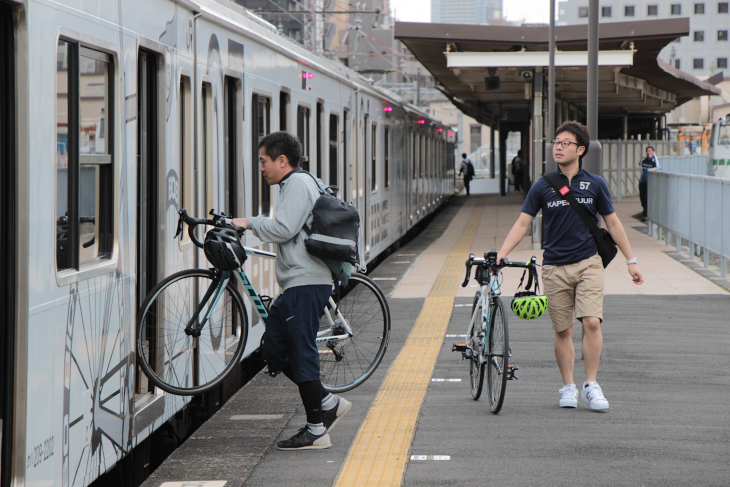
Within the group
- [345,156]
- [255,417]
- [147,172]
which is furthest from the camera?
[345,156]

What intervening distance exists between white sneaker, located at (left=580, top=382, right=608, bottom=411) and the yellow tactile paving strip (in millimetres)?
1000

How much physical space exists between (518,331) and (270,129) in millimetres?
3092

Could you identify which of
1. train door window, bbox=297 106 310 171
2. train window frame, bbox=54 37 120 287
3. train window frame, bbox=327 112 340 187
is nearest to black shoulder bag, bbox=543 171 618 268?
train window frame, bbox=54 37 120 287

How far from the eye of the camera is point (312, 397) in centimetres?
495

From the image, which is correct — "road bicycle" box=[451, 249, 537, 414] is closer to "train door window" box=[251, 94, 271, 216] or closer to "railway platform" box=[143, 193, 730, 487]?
"railway platform" box=[143, 193, 730, 487]

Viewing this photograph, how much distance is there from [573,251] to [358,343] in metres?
1.40

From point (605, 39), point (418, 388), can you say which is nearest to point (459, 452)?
point (418, 388)

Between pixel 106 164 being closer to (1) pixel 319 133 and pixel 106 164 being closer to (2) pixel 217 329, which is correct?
(2) pixel 217 329

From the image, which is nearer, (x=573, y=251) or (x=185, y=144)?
(x=185, y=144)

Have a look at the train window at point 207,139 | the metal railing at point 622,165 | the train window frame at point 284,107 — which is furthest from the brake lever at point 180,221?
the metal railing at point 622,165

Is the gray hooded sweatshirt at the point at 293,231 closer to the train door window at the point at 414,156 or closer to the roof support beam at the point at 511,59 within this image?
the roof support beam at the point at 511,59

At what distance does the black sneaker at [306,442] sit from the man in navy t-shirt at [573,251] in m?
1.50

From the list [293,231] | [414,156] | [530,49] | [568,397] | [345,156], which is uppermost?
[530,49]

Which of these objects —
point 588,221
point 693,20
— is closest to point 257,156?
point 588,221
